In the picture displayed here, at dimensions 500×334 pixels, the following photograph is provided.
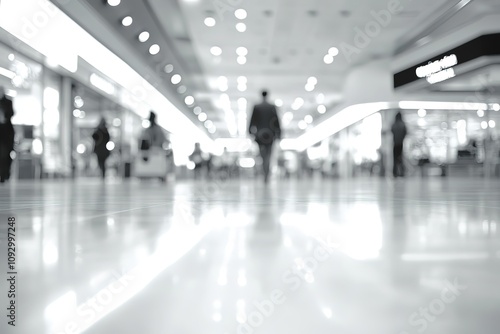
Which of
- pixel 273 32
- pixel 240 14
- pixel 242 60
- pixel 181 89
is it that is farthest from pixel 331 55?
pixel 181 89

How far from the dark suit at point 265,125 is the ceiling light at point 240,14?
4.13 m

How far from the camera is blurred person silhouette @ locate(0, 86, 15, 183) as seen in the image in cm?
657

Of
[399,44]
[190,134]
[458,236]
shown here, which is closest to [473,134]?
[399,44]

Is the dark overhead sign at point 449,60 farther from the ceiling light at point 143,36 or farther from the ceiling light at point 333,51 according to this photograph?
the ceiling light at point 143,36

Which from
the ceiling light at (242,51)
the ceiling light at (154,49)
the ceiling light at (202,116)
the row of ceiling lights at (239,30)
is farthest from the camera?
the ceiling light at (202,116)

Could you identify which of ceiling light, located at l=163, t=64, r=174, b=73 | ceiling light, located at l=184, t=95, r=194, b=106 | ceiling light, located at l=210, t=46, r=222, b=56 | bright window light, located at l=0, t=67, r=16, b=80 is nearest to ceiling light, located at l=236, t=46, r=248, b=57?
ceiling light, located at l=210, t=46, r=222, b=56

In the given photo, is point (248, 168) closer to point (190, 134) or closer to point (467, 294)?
point (190, 134)

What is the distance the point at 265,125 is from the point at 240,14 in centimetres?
474

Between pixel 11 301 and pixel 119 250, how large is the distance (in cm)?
40

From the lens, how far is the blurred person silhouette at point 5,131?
6574 millimetres

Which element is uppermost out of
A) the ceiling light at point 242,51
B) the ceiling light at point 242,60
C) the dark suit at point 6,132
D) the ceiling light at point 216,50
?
the ceiling light at point 216,50

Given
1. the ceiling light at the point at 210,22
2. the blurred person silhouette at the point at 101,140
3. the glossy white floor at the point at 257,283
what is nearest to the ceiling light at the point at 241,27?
the ceiling light at the point at 210,22

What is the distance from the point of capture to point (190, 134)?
27594 millimetres

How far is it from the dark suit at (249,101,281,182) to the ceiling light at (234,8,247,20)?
4.13m
